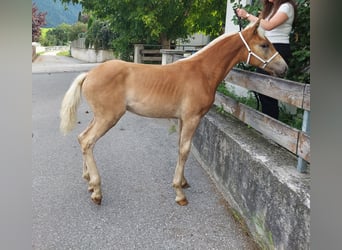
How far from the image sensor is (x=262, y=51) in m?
2.18

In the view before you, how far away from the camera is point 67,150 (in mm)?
3396

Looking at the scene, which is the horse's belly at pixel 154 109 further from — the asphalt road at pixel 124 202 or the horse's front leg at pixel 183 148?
the asphalt road at pixel 124 202

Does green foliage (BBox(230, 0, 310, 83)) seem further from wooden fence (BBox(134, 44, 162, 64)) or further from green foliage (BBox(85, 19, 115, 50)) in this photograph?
green foliage (BBox(85, 19, 115, 50))

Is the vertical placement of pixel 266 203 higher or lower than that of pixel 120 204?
higher

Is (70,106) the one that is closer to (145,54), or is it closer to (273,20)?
(273,20)

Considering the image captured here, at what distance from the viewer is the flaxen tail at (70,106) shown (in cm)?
225

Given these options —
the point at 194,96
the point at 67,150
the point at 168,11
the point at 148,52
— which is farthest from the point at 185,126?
the point at 148,52

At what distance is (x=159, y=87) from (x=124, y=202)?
36.0 inches

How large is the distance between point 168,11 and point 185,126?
5.59m

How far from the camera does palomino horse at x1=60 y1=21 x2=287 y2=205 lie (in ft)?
7.32

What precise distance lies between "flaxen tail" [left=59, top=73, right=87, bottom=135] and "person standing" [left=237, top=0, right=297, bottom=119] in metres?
1.29
